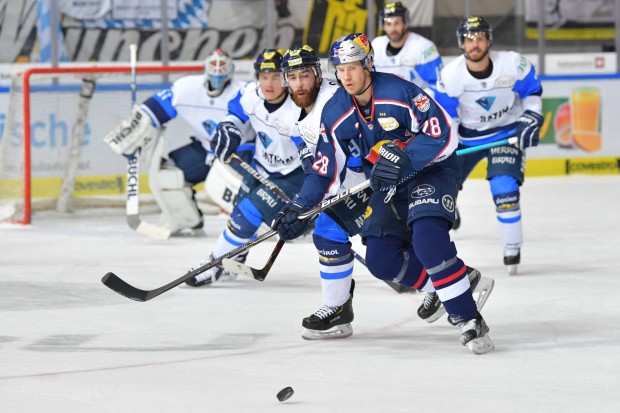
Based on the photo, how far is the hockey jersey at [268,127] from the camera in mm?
4883

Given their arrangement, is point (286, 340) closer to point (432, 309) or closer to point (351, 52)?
point (432, 309)

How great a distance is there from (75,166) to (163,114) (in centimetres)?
148

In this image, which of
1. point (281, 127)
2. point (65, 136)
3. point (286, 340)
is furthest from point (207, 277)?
point (65, 136)

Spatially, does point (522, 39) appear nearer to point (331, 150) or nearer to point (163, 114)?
point (163, 114)

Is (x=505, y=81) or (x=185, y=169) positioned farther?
(x=185, y=169)

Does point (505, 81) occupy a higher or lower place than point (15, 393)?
higher

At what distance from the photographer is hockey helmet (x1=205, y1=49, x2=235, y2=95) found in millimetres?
5809

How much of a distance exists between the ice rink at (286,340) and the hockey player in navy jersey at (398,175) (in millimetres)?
202

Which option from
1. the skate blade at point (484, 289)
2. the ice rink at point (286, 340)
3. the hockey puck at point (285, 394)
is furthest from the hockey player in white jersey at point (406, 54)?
the hockey puck at point (285, 394)

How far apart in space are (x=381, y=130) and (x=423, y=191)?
0.74 ft

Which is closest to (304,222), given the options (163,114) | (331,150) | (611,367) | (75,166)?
(331,150)

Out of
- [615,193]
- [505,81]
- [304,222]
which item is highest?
[505,81]

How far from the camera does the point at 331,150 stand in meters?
3.65

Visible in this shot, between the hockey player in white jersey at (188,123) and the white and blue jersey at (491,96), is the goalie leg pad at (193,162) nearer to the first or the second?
the hockey player in white jersey at (188,123)
